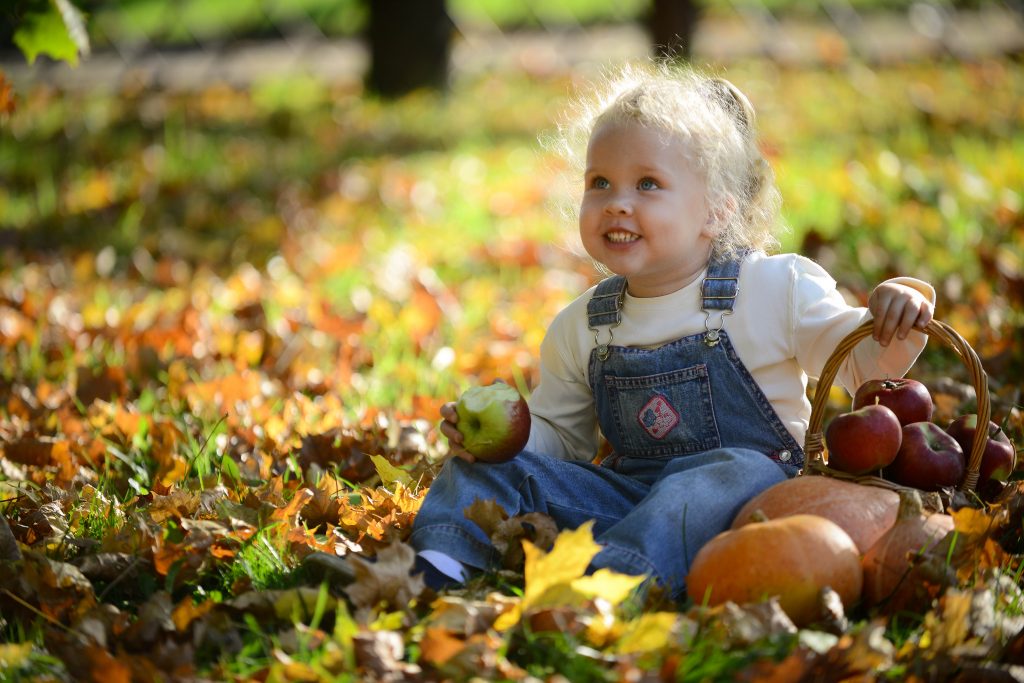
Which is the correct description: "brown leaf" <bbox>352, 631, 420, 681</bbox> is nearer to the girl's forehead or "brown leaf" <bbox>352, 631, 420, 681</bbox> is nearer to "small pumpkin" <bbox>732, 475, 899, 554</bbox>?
"small pumpkin" <bbox>732, 475, 899, 554</bbox>

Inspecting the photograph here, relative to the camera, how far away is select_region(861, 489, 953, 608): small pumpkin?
7.31 feet

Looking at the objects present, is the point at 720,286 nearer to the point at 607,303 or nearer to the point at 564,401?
the point at 607,303

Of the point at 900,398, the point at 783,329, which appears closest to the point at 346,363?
the point at 783,329

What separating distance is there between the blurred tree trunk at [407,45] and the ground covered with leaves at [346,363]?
28 cm

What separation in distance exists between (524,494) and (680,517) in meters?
0.41

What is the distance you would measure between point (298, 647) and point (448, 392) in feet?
6.08

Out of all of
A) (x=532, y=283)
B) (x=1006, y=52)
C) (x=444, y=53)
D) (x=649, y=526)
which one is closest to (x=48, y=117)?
(x=444, y=53)

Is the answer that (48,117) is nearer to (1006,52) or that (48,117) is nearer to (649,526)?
(649,526)

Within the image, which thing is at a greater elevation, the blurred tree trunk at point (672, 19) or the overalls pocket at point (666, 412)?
the blurred tree trunk at point (672, 19)

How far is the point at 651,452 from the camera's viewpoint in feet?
9.26

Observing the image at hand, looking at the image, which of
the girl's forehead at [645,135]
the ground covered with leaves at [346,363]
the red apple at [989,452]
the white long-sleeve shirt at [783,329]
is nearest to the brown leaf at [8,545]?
the ground covered with leaves at [346,363]

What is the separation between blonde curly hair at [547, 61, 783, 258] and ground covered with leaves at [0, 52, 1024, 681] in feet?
1.95

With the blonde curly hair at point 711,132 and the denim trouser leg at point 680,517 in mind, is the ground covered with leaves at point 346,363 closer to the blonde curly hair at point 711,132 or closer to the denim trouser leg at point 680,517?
the denim trouser leg at point 680,517

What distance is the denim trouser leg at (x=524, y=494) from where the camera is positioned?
98.3 inches
